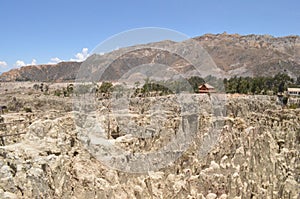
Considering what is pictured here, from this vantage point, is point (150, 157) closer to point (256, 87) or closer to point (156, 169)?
point (156, 169)

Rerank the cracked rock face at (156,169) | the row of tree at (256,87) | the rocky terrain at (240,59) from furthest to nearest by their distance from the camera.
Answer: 1. the rocky terrain at (240,59)
2. the row of tree at (256,87)
3. the cracked rock face at (156,169)

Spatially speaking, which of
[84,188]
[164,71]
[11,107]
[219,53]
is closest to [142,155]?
[84,188]

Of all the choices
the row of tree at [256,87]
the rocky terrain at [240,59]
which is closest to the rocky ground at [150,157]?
the row of tree at [256,87]

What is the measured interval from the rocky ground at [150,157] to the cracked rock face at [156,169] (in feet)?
0.04

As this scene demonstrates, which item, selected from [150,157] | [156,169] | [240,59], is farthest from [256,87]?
[240,59]

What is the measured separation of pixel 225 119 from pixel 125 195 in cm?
614

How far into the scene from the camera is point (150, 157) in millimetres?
7824

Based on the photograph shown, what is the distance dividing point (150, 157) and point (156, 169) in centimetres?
47

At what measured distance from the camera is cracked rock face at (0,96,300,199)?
413 cm

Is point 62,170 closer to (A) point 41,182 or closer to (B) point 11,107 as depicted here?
(A) point 41,182

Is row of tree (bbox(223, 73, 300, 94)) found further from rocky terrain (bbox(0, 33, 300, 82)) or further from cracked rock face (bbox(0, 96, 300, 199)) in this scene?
cracked rock face (bbox(0, 96, 300, 199))

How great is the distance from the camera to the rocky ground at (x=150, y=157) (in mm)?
4211

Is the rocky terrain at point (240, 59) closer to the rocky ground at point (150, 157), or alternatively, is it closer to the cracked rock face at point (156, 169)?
the rocky ground at point (150, 157)

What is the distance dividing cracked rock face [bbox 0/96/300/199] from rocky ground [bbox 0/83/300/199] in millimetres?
14
